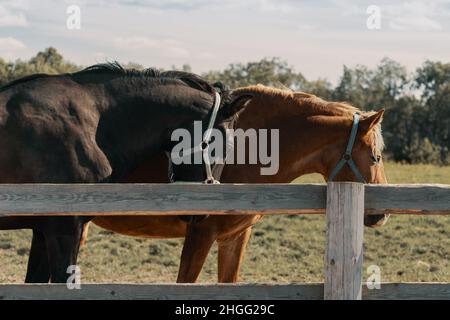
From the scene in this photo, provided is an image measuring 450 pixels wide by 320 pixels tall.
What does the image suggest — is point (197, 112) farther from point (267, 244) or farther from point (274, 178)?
point (267, 244)

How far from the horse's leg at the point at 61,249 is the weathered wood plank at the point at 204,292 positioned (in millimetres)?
626

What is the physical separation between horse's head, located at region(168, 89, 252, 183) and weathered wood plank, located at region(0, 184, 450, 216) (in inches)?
40.1

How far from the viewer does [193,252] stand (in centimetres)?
616

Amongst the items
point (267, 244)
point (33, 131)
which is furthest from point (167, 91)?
point (267, 244)

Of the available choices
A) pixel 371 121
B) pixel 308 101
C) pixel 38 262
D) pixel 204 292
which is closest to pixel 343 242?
pixel 204 292

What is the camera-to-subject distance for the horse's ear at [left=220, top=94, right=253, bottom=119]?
5973mm

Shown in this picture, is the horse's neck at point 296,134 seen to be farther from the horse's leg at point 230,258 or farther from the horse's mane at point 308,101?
the horse's leg at point 230,258

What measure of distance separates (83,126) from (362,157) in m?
2.25

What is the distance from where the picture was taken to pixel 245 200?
4613mm

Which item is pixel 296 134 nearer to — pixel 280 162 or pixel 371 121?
pixel 280 162

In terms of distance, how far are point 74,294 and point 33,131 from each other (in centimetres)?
127

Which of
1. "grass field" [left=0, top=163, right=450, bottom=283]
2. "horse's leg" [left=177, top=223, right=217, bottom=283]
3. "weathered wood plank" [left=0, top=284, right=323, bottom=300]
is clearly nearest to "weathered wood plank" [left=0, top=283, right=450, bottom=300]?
"weathered wood plank" [left=0, top=284, right=323, bottom=300]

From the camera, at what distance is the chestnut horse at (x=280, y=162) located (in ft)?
20.4

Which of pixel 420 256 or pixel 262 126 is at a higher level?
pixel 262 126
